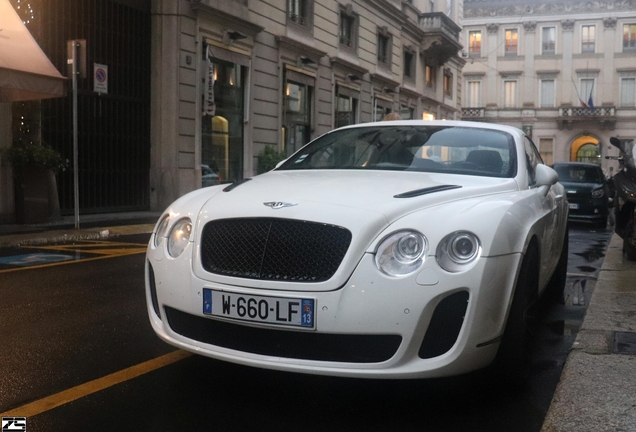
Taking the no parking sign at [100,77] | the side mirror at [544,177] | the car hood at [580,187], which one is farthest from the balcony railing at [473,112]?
the side mirror at [544,177]

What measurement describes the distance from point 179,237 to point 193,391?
2.36 feet

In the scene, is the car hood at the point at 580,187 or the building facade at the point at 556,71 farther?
the building facade at the point at 556,71

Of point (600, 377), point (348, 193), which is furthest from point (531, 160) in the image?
point (348, 193)

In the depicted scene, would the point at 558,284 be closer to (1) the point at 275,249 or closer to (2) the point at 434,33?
(1) the point at 275,249

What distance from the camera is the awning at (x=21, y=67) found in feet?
36.5

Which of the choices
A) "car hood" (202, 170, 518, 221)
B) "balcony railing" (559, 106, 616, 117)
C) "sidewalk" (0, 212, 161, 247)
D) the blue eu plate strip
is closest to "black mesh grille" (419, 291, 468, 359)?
"car hood" (202, 170, 518, 221)

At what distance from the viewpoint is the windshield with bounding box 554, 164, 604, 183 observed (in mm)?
16469

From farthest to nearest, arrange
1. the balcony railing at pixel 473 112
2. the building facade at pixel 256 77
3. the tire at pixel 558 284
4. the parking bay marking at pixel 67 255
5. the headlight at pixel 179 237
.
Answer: the balcony railing at pixel 473 112
the building facade at pixel 256 77
the parking bay marking at pixel 67 255
the tire at pixel 558 284
the headlight at pixel 179 237

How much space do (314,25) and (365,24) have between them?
15.0 ft

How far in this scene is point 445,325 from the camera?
3000mm

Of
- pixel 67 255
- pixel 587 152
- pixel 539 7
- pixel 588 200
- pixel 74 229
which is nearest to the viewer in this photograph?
pixel 67 255

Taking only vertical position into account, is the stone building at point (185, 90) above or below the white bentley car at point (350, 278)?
above

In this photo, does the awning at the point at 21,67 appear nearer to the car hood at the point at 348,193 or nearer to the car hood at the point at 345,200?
the car hood at the point at 348,193

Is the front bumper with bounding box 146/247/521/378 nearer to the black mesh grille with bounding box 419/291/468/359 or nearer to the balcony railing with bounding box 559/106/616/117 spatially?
the black mesh grille with bounding box 419/291/468/359
